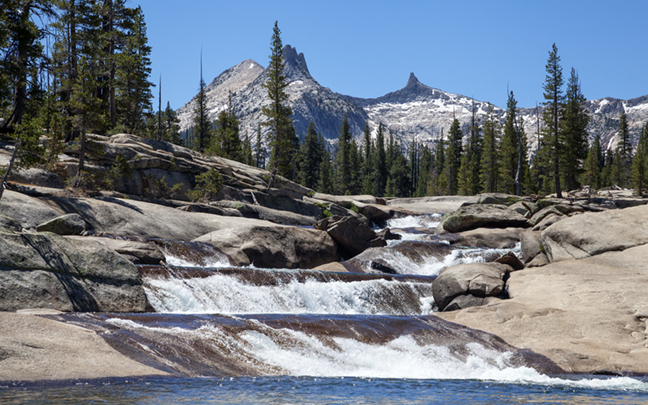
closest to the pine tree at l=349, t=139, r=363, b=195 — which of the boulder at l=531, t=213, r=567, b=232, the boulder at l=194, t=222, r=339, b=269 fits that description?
the boulder at l=531, t=213, r=567, b=232

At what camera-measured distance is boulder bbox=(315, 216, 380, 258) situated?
26312 mm

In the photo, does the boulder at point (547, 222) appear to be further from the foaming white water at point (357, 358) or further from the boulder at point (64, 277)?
the boulder at point (64, 277)

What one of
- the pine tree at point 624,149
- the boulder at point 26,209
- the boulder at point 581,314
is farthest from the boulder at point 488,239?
the pine tree at point 624,149

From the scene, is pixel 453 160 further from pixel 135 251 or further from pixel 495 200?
pixel 135 251

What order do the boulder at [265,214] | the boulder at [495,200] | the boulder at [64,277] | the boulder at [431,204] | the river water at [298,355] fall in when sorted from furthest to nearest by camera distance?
the boulder at [431,204]
the boulder at [495,200]
the boulder at [265,214]
the boulder at [64,277]
the river water at [298,355]

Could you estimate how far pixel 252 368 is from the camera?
1009cm

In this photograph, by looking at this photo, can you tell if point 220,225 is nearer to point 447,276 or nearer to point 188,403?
point 447,276

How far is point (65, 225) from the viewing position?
730 inches

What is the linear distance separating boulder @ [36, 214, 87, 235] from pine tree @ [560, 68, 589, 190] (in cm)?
5079

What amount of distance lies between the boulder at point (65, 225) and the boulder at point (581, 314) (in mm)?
13901

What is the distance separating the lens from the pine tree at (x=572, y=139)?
55.9 m

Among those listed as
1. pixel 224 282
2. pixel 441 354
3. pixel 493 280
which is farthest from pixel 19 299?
pixel 493 280

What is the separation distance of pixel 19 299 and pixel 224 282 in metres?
5.84

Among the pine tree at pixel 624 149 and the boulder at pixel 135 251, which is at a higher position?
the pine tree at pixel 624 149
